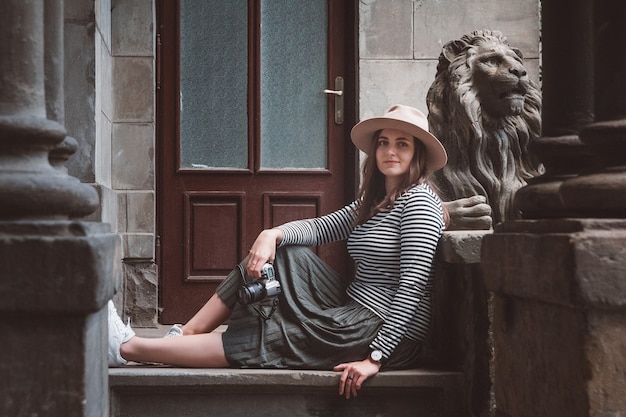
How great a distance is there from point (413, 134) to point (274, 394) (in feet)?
3.89

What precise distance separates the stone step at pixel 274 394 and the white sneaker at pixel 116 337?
54 millimetres

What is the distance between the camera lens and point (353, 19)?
207 inches

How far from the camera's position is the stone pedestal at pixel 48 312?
185cm

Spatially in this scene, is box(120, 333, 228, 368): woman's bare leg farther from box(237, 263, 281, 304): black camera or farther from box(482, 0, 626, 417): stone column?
box(482, 0, 626, 417): stone column

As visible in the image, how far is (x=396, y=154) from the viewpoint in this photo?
10.5 feet

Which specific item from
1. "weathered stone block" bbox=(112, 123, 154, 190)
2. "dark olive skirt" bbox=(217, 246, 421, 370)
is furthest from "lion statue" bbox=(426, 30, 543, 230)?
"weathered stone block" bbox=(112, 123, 154, 190)

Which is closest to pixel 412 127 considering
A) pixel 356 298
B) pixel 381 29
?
pixel 356 298

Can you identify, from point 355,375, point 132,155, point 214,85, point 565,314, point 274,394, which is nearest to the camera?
point 565,314

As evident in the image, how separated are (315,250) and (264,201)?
19.0 inches

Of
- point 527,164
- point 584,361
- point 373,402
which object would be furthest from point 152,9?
point 584,361

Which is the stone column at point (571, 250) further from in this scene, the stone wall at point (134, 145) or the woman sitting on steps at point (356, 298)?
the stone wall at point (134, 145)

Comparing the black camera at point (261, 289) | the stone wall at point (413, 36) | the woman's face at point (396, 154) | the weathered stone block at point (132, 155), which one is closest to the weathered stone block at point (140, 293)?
the weathered stone block at point (132, 155)

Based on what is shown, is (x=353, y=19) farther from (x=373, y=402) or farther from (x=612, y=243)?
(x=612, y=243)

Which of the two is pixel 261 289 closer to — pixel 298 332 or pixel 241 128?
pixel 298 332
